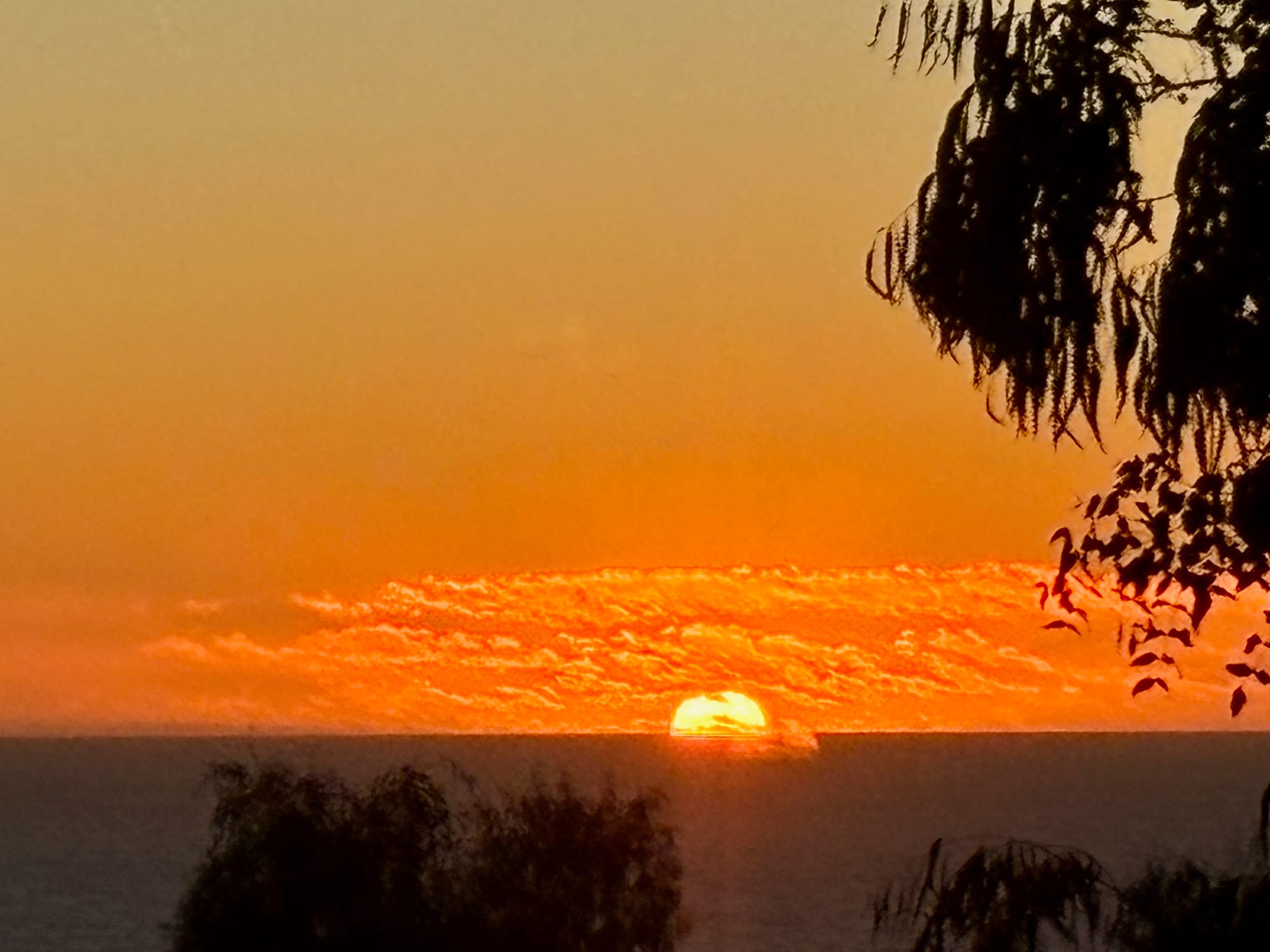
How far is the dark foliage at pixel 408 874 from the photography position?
173ft

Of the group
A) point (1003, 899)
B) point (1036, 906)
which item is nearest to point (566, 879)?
point (1003, 899)

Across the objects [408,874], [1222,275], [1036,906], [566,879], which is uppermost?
[1222,275]

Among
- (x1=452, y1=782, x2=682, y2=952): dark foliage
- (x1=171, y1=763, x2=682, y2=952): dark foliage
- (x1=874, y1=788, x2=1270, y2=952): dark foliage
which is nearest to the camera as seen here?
(x1=874, y1=788, x2=1270, y2=952): dark foliage

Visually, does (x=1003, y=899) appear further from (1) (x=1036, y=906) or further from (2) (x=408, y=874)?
(2) (x=408, y=874)

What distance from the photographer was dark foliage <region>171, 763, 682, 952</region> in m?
52.8

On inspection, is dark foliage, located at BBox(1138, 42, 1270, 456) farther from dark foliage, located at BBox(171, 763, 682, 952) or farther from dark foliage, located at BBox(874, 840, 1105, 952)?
dark foliage, located at BBox(171, 763, 682, 952)

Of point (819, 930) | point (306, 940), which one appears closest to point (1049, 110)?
point (306, 940)

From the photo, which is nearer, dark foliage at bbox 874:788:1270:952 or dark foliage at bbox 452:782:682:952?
dark foliage at bbox 874:788:1270:952

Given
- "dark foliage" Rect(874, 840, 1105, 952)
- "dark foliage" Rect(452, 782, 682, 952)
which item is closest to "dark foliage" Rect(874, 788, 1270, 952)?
"dark foliage" Rect(874, 840, 1105, 952)

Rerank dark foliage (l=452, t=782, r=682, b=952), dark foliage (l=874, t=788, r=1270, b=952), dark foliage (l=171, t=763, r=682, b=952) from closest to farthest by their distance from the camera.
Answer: dark foliage (l=874, t=788, r=1270, b=952)
dark foliage (l=171, t=763, r=682, b=952)
dark foliage (l=452, t=782, r=682, b=952)

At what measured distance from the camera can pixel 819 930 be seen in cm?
14900

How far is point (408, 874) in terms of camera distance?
176 feet

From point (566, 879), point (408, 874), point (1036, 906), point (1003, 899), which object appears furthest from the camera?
point (566, 879)

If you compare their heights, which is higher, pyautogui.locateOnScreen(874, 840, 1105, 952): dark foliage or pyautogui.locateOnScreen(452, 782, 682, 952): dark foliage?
pyautogui.locateOnScreen(452, 782, 682, 952): dark foliage
